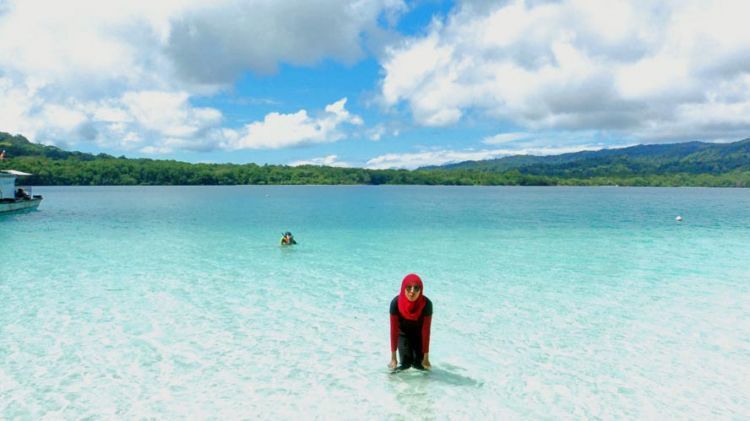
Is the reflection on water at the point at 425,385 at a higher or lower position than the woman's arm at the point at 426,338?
lower

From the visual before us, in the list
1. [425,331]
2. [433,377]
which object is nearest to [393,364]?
[433,377]

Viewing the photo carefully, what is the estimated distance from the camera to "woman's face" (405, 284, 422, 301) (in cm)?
719

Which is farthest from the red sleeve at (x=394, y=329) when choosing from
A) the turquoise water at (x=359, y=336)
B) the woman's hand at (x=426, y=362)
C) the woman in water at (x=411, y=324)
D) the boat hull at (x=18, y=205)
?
the boat hull at (x=18, y=205)

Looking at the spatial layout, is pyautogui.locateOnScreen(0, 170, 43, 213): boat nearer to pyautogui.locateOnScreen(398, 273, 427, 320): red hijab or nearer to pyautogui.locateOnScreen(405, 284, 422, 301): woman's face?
pyautogui.locateOnScreen(398, 273, 427, 320): red hijab

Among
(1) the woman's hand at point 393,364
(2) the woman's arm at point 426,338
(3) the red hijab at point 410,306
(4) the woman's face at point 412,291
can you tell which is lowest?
(1) the woman's hand at point 393,364

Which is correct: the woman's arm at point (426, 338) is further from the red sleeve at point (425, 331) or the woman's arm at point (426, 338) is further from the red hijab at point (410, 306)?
the red hijab at point (410, 306)

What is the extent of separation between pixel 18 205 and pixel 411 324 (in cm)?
5566

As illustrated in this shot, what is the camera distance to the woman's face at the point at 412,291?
7.19m

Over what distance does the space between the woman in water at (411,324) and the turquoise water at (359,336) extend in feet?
1.34

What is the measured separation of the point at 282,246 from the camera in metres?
26.3

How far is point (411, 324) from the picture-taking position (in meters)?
7.79

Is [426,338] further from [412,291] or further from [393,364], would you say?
[412,291]

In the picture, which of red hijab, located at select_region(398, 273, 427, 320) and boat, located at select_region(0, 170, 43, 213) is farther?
boat, located at select_region(0, 170, 43, 213)

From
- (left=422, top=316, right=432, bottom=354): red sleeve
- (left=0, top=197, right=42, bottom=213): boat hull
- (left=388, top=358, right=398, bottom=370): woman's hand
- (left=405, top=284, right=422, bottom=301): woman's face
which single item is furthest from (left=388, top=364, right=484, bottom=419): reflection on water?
(left=0, top=197, right=42, bottom=213): boat hull
